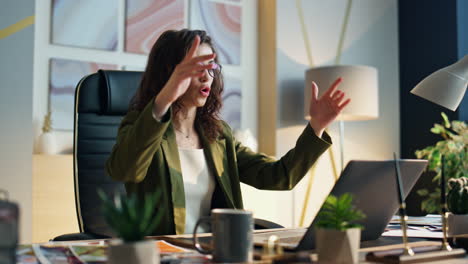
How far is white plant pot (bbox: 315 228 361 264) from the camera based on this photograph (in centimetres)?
92

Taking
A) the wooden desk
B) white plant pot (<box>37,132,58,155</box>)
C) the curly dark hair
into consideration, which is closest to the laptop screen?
the curly dark hair

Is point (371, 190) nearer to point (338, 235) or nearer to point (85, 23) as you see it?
point (338, 235)

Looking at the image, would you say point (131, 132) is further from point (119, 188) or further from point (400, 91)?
point (400, 91)

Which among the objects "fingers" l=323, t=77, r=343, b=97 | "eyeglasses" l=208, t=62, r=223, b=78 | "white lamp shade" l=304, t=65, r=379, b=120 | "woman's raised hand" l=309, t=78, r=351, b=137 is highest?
"white lamp shade" l=304, t=65, r=379, b=120

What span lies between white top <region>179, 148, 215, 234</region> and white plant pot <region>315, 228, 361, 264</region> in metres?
0.79

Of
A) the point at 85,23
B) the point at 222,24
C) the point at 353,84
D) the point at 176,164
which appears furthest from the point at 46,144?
the point at 353,84

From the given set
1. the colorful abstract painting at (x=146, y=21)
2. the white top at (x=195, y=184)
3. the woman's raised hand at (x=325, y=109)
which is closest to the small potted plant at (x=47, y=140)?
the colorful abstract painting at (x=146, y=21)

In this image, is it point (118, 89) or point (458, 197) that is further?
point (118, 89)

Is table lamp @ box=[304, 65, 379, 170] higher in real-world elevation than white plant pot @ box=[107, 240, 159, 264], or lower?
higher

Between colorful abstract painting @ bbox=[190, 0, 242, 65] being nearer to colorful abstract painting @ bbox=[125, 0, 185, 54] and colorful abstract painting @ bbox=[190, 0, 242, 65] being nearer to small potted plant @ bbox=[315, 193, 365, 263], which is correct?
colorful abstract painting @ bbox=[125, 0, 185, 54]

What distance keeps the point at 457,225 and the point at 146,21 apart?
256 cm

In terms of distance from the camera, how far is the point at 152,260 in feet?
2.61

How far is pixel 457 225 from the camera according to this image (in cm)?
127

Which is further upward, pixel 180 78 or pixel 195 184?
pixel 180 78
